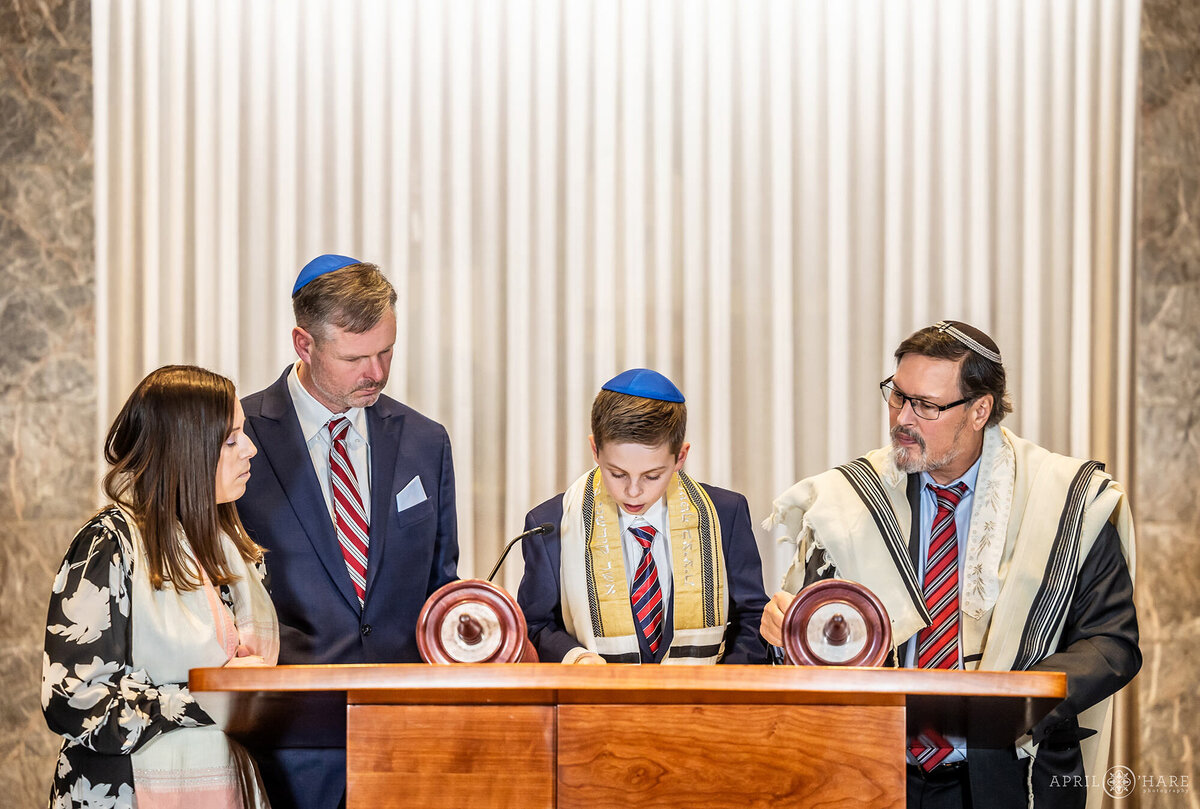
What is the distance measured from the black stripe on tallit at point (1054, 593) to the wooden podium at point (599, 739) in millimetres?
890

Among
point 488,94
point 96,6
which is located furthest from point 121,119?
point 488,94

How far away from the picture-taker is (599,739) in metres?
1.92

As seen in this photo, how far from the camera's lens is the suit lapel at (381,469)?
3.06 m

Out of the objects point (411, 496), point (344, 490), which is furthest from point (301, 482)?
point (411, 496)

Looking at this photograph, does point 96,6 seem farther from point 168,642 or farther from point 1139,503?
point 1139,503

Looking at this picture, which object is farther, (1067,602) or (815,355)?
(815,355)

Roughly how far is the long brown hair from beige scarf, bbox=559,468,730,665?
879mm

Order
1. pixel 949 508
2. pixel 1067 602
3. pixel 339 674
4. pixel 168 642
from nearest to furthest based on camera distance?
pixel 339 674 → pixel 168 642 → pixel 1067 602 → pixel 949 508

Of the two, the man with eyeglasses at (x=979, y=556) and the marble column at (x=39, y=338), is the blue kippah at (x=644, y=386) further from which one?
the marble column at (x=39, y=338)

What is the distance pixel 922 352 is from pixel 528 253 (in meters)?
1.70

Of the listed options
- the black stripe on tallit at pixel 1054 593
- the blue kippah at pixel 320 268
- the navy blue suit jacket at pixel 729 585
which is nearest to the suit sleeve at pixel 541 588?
the navy blue suit jacket at pixel 729 585

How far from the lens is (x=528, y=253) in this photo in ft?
14.4

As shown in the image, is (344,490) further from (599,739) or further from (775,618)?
(599,739)

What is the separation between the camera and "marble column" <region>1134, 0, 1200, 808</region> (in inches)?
163
